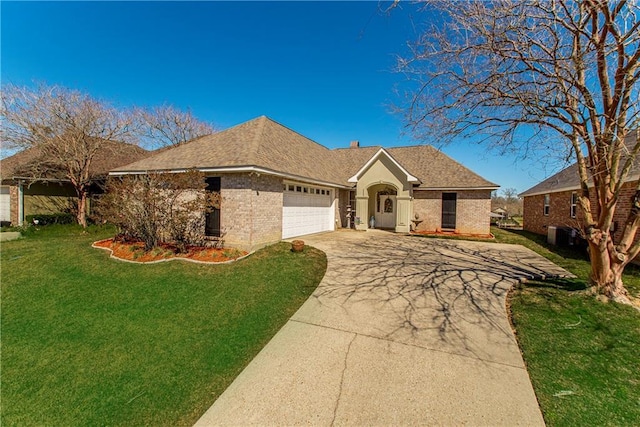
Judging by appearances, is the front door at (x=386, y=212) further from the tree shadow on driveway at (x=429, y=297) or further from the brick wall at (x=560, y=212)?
the brick wall at (x=560, y=212)

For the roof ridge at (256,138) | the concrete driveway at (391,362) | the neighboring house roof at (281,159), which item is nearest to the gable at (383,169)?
the neighboring house roof at (281,159)

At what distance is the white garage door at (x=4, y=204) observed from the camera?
16.3 meters

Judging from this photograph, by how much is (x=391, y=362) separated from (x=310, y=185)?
10845 mm

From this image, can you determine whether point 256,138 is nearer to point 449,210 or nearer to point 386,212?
point 386,212

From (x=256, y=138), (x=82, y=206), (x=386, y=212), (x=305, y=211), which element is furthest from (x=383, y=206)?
(x=82, y=206)

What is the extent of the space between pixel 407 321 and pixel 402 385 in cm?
170

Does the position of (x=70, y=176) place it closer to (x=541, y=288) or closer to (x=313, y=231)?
(x=313, y=231)

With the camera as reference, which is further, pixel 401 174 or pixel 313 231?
pixel 401 174

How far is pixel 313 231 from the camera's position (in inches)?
572

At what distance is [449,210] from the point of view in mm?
16609

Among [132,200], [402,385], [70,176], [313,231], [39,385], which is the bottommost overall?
[39,385]

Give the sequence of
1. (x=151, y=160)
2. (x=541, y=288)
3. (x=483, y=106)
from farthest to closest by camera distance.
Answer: (x=151, y=160) < (x=541, y=288) < (x=483, y=106)

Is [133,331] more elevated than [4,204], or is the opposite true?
[4,204]

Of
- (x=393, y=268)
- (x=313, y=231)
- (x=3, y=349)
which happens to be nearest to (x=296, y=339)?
(x=393, y=268)
